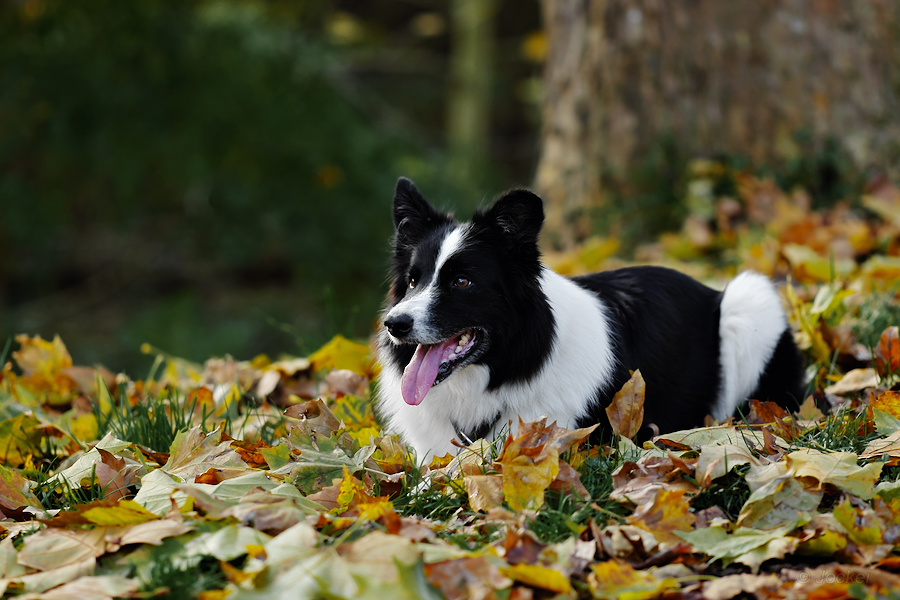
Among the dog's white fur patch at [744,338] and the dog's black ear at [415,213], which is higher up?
the dog's black ear at [415,213]

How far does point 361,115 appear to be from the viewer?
889 cm

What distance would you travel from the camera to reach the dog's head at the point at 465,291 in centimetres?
312

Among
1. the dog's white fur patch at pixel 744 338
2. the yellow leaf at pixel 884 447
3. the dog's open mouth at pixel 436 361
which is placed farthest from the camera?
the dog's white fur patch at pixel 744 338

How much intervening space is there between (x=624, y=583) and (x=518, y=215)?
5.05 feet

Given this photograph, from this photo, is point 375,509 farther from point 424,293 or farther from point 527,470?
point 424,293

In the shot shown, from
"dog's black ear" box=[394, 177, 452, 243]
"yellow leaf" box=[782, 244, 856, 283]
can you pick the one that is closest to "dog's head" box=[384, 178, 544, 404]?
"dog's black ear" box=[394, 177, 452, 243]

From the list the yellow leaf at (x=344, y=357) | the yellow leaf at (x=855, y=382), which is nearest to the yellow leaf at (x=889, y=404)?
the yellow leaf at (x=855, y=382)

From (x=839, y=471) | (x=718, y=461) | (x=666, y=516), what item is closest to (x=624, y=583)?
(x=666, y=516)

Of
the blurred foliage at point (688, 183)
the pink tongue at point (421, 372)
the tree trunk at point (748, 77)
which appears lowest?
the pink tongue at point (421, 372)

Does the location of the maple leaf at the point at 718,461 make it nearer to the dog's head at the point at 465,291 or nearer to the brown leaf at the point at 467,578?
the brown leaf at the point at 467,578

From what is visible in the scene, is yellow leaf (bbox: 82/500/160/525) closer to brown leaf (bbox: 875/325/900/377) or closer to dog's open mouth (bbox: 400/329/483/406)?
dog's open mouth (bbox: 400/329/483/406)

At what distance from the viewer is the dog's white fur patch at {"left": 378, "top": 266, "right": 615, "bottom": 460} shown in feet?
10.6

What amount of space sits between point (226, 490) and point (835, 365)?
2.78 metres

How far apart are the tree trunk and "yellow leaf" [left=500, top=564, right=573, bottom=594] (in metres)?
4.84
